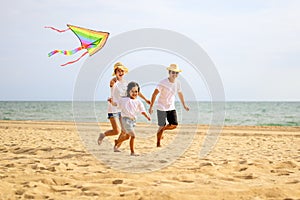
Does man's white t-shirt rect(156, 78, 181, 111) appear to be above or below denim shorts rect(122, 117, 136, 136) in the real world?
above

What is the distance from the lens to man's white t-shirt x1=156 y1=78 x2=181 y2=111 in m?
8.02

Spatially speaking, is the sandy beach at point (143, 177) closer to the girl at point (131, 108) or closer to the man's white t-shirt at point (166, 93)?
the girl at point (131, 108)

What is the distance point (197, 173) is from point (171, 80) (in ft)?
11.3

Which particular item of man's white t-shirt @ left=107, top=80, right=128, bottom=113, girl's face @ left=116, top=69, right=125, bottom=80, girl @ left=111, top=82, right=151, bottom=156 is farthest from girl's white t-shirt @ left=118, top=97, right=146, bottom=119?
girl's face @ left=116, top=69, right=125, bottom=80

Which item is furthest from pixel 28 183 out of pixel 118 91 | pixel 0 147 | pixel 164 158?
pixel 0 147

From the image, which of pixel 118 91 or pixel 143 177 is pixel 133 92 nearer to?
pixel 118 91

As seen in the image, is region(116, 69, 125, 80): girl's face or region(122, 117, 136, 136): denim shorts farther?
region(116, 69, 125, 80): girl's face

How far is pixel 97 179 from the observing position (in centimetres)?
456

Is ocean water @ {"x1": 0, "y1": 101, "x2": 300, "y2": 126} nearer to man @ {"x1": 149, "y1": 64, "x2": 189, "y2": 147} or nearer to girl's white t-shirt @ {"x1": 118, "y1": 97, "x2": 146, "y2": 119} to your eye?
man @ {"x1": 149, "y1": 64, "x2": 189, "y2": 147}

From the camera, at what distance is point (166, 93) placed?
803 cm

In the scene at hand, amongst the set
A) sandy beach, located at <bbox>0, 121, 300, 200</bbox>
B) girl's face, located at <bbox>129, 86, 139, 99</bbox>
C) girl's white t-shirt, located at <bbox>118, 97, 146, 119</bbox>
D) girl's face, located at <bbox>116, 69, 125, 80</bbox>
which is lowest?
sandy beach, located at <bbox>0, 121, 300, 200</bbox>

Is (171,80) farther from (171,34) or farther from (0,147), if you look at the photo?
(0,147)

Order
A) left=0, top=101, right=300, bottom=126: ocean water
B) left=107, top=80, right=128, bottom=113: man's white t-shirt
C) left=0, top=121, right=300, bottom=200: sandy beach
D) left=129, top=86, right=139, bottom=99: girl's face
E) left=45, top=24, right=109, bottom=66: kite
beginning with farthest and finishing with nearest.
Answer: left=0, top=101, right=300, bottom=126: ocean water → left=45, top=24, right=109, bottom=66: kite → left=107, top=80, right=128, bottom=113: man's white t-shirt → left=129, top=86, right=139, bottom=99: girl's face → left=0, top=121, right=300, bottom=200: sandy beach

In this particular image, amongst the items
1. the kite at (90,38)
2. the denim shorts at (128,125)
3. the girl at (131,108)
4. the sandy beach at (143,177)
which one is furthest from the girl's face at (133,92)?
the kite at (90,38)
